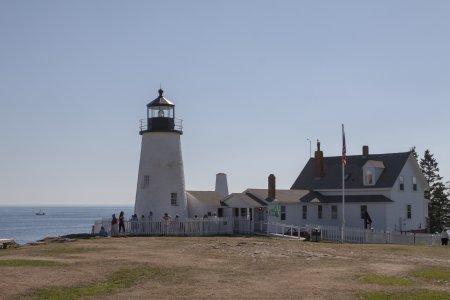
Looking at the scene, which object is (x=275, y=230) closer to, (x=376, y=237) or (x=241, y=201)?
(x=241, y=201)

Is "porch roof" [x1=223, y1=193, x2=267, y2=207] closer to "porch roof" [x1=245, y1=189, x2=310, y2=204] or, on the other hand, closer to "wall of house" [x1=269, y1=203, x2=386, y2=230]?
"porch roof" [x1=245, y1=189, x2=310, y2=204]

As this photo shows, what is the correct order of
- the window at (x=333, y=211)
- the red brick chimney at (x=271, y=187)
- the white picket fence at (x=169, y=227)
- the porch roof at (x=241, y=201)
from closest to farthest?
the white picket fence at (x=169, y=227) → the porch roof at (x=241, y=201) → the red brick chimney at (x=271, y=187) → the window at (x=333, y=211)

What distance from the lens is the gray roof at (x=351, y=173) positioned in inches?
2079

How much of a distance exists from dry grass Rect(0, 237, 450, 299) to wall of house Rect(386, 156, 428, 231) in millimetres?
18123

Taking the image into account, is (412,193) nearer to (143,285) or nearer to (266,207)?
(266,207)

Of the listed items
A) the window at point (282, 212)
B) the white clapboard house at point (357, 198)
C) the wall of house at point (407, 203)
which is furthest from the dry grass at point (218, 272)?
the wall of house at point (407, 203)

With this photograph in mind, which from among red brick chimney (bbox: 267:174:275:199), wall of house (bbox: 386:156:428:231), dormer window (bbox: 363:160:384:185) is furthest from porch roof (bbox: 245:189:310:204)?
wall of house (bbox: 386:156:428:231)

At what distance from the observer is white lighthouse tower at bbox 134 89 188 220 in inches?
1821

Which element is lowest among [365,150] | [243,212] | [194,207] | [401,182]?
[243,212]

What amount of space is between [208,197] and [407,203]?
1675cm

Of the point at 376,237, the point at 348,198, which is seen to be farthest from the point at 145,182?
the point at 348,198

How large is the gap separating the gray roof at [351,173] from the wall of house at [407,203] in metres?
0.69

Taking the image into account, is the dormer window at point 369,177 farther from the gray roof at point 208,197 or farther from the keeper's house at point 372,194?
the gray roof at point 208,197

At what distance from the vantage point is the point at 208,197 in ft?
163
